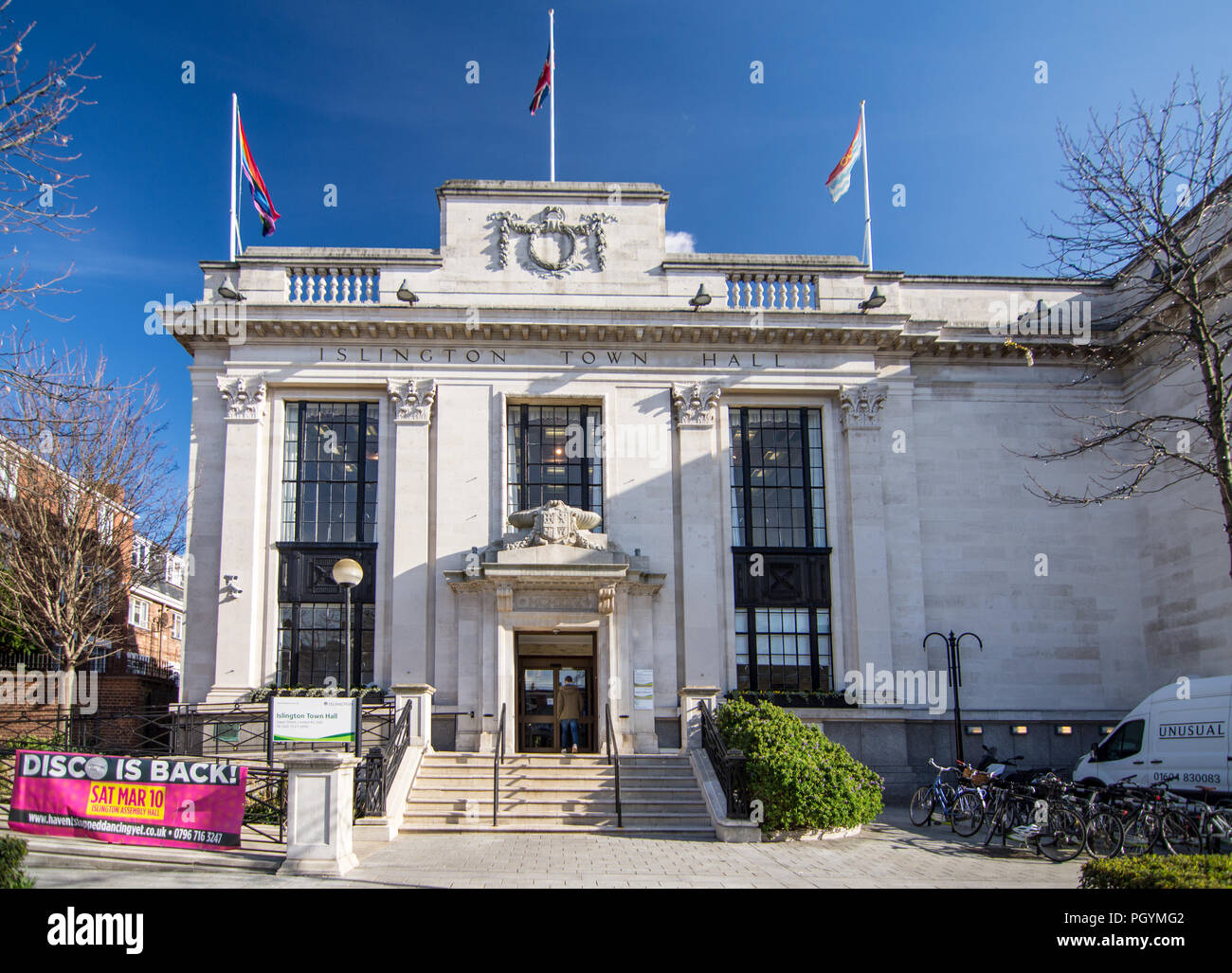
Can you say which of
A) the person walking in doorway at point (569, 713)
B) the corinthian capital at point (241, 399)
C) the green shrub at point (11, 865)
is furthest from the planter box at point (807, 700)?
the green shrub at point (11, 865)

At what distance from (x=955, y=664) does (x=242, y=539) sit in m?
16.9

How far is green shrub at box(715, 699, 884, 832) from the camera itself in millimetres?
16688

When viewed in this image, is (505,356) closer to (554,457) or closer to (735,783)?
(554,457)

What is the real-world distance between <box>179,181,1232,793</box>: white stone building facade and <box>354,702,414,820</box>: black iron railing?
167 inches

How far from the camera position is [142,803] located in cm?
1341

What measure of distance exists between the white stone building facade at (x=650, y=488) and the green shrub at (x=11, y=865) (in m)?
12.8

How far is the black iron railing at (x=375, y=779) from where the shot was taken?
16469 mm

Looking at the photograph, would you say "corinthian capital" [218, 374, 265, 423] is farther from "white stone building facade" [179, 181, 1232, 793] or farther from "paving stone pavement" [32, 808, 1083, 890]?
"paving stone pavement" [32, 808, 1083, 890]

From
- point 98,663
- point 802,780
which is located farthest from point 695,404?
point 98,663

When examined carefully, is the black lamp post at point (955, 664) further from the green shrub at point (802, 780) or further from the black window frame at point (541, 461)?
the black window frame at point (541, 461)

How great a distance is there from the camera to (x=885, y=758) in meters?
23.0

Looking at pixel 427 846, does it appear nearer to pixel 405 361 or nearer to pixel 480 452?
pixel 480 452

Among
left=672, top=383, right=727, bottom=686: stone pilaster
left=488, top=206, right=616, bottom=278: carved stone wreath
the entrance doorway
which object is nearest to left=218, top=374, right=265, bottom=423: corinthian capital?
left=488, top=206, right=616, bottom=278: carved stone wreath

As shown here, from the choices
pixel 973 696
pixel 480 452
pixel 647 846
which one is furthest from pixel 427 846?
pixel 973 696
